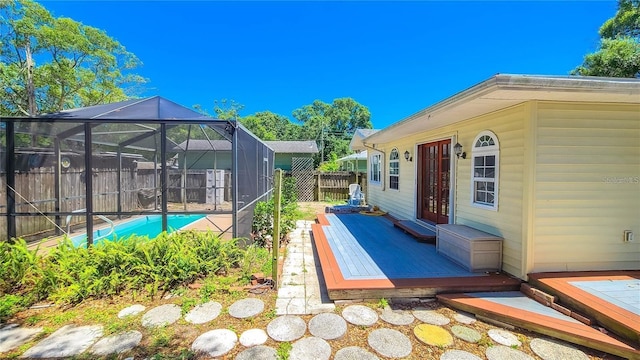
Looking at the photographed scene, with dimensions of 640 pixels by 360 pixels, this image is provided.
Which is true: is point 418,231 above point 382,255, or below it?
above

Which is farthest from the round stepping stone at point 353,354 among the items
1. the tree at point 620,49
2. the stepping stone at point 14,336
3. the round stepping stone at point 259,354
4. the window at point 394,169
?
the tree at point 620,49

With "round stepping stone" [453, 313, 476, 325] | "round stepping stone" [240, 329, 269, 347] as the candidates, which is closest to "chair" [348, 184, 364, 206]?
"round stepping stone" [453, 313, 476, 325]

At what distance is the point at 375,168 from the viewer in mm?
10031

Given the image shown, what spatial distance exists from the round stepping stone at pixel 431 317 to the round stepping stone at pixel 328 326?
80 cm

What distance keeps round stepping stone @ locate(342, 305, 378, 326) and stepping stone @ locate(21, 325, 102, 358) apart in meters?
2.39

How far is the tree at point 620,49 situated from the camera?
840 centimetres

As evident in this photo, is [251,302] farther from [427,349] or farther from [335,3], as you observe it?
[335,3]

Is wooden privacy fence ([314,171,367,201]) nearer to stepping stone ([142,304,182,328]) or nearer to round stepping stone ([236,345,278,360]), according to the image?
stepping stone ([142,304,182,328])

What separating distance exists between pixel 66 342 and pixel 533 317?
171 inches

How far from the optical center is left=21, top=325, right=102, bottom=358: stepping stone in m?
2.30

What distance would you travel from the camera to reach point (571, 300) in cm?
275

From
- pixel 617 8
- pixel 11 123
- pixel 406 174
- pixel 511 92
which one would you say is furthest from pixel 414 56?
pixel 11 123

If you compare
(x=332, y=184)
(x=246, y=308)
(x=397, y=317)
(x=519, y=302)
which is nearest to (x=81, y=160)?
(x=246, y=308)

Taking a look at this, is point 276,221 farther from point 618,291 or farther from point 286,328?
point 618,291
